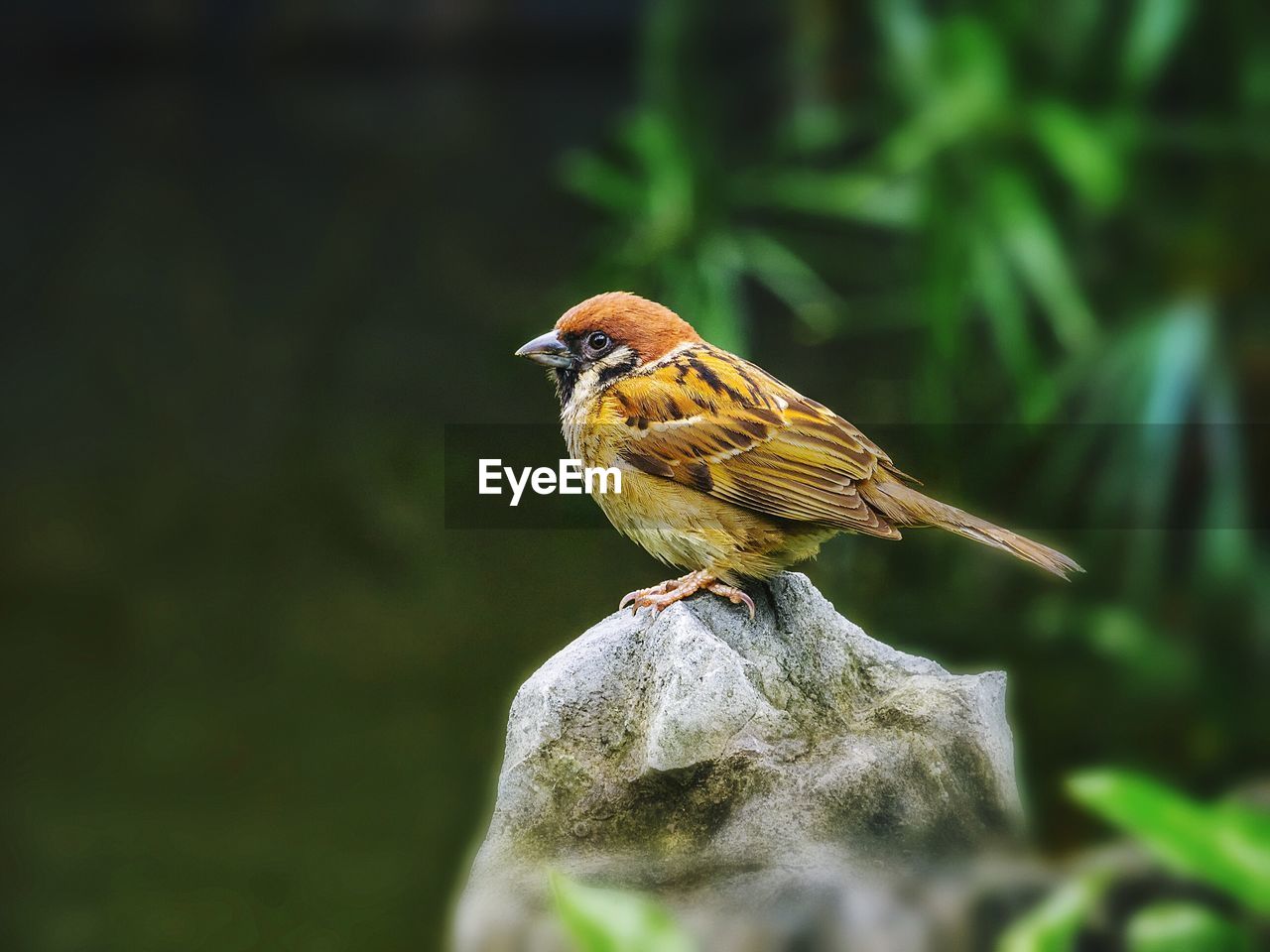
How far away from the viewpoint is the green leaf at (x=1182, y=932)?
A: 3.51ft

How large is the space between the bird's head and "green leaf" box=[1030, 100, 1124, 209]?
1.50 m

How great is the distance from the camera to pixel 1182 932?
1.09m

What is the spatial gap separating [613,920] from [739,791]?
0.08 metres

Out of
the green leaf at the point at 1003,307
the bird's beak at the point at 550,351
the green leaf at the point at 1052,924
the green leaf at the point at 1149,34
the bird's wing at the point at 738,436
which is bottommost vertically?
the green leaf at the point at 1052,924

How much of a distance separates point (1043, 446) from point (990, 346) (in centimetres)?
24

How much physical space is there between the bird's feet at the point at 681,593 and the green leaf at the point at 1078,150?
1535 millimetres

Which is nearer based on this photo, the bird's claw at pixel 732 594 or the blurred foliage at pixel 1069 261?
the bird's claw at pixel 732 594

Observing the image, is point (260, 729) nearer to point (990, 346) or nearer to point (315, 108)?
point (990, 346)

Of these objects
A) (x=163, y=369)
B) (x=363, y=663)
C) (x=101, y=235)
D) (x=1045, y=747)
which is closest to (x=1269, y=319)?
(x=1045, y=747)

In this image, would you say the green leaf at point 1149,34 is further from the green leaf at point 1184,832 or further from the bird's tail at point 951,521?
the bird's tail at point 951,521

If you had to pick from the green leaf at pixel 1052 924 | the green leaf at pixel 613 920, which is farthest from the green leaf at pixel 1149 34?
the green leaf at pixel 613 920

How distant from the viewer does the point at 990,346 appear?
196 cm

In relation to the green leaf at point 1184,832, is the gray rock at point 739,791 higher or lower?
higher

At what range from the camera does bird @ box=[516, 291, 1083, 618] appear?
2.06 feet
